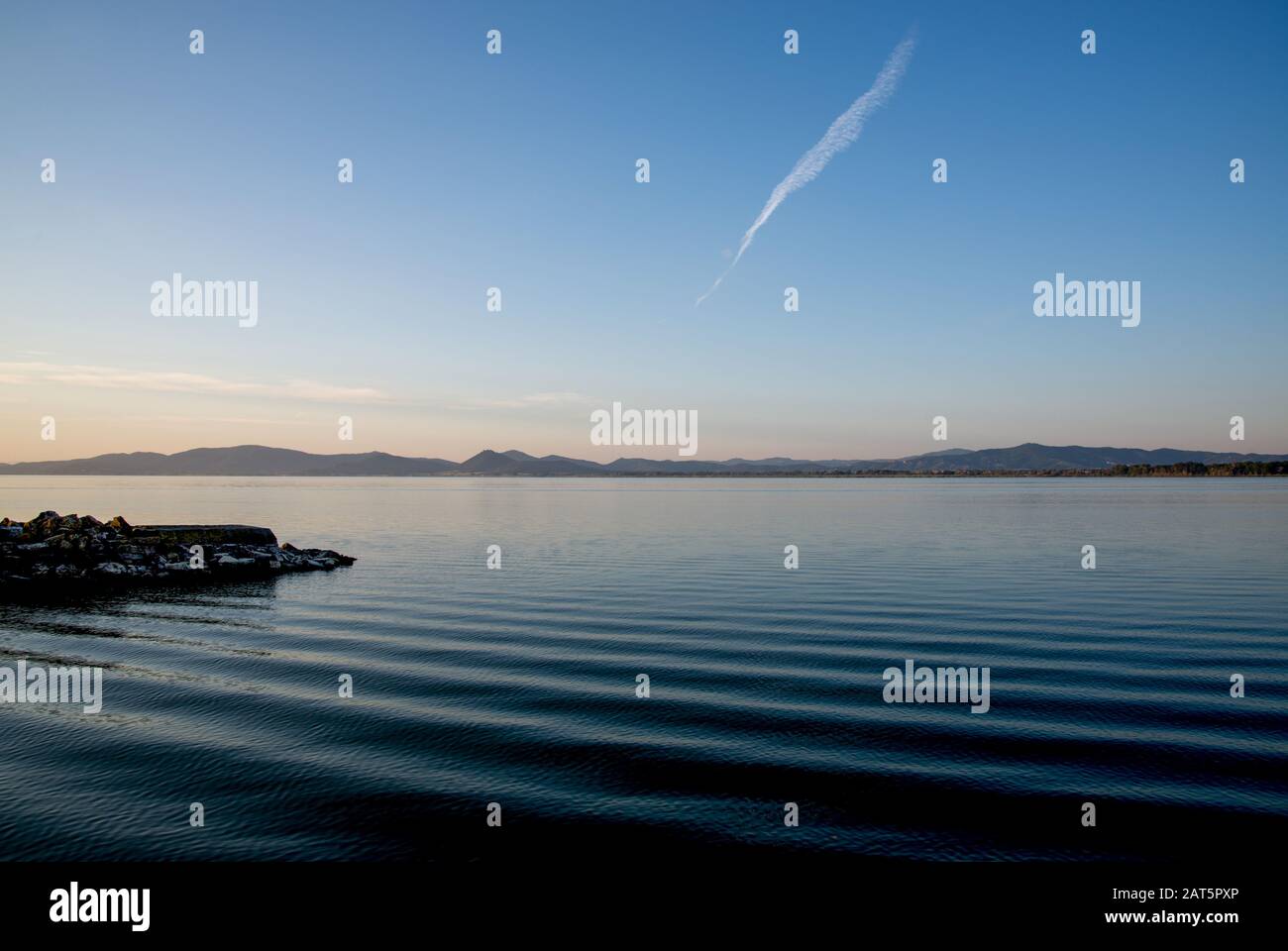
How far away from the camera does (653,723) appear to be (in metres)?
16.0

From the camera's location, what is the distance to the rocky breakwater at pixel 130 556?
122ft

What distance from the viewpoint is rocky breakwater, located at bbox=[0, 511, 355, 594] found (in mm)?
37156

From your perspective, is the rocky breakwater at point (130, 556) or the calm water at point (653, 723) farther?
the rocky breakwater at point (130, 556)

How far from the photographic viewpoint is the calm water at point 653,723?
11312mm

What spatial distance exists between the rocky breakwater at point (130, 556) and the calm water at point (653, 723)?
19.7 ft

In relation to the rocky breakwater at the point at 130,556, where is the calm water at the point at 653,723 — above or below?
below

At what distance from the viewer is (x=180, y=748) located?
48.1 feet

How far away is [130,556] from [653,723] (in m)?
35.2

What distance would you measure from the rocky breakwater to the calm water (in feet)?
19.7

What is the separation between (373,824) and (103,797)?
4649 mm
